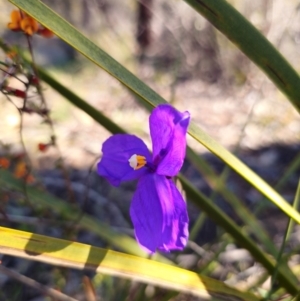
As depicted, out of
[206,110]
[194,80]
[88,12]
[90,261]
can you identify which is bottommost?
[90,261]

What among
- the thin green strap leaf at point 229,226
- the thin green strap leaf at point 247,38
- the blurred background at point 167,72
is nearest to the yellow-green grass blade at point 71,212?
the thin green strap leaf at point 229,226

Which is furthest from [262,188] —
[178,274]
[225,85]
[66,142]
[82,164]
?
[225,85]

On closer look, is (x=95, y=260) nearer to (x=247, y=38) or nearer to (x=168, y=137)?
(x=168, y=137)

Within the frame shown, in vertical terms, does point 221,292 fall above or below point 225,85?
below

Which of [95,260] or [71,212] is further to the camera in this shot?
[71,212]

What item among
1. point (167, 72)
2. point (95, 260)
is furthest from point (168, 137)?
point (167, 72)

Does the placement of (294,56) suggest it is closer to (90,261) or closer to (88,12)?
(88,12)

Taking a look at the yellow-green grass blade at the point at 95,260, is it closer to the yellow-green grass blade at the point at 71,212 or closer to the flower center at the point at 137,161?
the flower center at the point at 137,161
